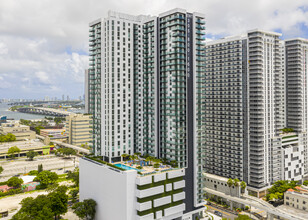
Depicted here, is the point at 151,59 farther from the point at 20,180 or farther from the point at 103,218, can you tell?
the point at 20,180

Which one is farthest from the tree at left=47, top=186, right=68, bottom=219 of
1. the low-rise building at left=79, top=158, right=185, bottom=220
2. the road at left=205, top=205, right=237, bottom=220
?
the road at left=205, top=205, right=237, bottom=220

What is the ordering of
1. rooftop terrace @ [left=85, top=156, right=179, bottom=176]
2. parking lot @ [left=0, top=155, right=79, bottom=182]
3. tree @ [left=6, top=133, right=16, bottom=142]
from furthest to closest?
1. tree @ [left=6, top=133, right=16, bottom=142]
2. parking lot @ [left=0, top=155, right=79, bottom=182]
3. rooftop terrace @ [left=85, top=156, right=179, bottom=176]

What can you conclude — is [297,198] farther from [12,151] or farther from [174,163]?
[12,151]

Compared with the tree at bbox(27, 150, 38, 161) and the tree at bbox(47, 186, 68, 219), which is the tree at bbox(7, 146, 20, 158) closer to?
the tree at bbox(27, 150, 38, 161)

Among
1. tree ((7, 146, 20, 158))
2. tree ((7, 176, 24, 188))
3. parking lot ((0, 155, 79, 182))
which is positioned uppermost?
tree ((7, 146, 20, 158))

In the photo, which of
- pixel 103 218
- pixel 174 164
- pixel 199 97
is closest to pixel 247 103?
pixel 199 97

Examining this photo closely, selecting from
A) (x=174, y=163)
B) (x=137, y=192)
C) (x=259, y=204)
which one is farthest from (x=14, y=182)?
(x=259, y=204)
